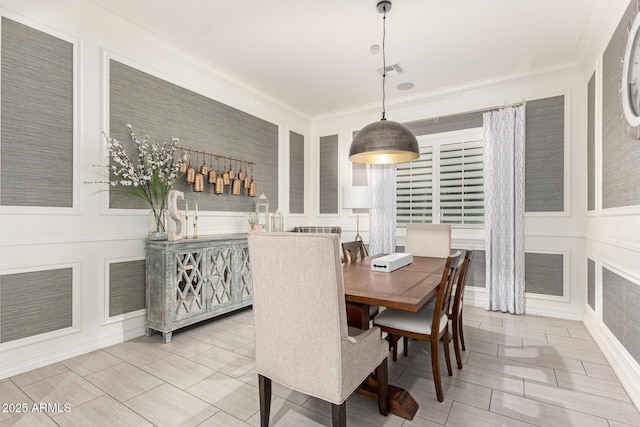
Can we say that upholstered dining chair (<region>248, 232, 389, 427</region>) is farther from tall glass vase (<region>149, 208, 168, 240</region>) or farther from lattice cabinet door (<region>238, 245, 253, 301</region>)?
lattice cabinet door (<region>238, 245, 253, 301</region>)

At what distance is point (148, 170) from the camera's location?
9.79ft

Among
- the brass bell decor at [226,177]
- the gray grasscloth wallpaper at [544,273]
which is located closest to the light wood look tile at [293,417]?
the brass bell decor at [226,177]

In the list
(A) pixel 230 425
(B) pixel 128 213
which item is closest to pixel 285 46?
(B) pixel 128 213

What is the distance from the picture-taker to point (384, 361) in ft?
5.83

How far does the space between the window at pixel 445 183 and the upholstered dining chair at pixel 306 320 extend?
3.14m

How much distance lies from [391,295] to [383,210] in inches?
122

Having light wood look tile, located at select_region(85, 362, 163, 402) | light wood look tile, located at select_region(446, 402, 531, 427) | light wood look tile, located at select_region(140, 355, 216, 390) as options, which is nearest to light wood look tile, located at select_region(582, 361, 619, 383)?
light wood look tile, located at select_region(446, 402, 531, 427)

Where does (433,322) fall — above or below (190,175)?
below

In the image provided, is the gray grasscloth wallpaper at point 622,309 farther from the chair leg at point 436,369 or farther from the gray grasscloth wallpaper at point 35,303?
the gray grasscloth wallpaper at point 35,303

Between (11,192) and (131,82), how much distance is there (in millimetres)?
1375

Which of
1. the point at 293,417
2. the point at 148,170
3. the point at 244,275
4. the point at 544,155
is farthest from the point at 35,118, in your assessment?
the point at 544,155

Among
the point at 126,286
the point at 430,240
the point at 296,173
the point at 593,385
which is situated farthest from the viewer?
the point at 296,173

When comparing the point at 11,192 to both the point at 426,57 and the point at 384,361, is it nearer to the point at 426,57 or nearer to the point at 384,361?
the point at 384,361

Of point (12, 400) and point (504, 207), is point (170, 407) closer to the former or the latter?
point (12, 400)
